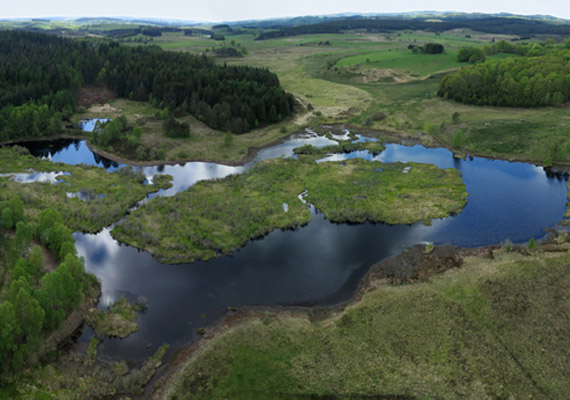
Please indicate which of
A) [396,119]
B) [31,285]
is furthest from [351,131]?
[31,285]

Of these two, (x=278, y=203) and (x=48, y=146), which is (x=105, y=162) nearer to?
(x=48, y=146)

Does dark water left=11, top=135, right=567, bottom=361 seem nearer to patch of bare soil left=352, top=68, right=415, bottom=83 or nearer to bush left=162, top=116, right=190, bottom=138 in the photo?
bush left=162, top=116, right=190, bottom=138

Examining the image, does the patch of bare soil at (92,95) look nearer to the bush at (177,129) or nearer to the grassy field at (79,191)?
the bush at (177,129)

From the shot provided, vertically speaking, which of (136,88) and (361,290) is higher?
(136,88)

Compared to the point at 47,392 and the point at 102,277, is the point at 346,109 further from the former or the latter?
the point at 47,392

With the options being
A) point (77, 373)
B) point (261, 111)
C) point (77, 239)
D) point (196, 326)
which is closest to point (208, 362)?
point (196, 326)

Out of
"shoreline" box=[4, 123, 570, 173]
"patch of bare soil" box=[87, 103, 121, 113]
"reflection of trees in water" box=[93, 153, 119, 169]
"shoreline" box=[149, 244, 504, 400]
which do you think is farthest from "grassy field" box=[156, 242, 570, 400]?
"patch of bare soil" box=[87, 103, 121, 113]

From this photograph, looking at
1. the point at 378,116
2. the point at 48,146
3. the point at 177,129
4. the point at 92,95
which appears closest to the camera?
the point at 48,146
